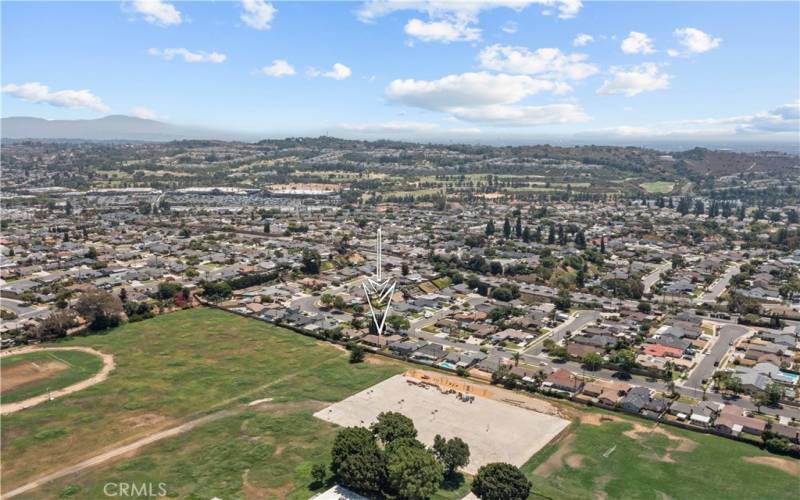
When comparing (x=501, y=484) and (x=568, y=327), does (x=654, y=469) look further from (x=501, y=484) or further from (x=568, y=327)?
(x=568, y=327)

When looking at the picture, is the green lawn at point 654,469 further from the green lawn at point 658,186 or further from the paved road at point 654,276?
the green lawn at point 658,186

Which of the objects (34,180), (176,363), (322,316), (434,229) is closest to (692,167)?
(434,229)

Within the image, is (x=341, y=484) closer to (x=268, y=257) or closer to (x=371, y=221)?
(x=268, y=257)

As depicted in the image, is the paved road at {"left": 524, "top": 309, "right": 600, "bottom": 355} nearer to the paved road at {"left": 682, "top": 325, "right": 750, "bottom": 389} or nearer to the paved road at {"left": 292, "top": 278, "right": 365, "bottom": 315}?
the paved road at {"left": 682, "top": 325, "right": 750, "bottom": 389}

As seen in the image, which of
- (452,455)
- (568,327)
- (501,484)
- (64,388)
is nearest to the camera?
(501,484)

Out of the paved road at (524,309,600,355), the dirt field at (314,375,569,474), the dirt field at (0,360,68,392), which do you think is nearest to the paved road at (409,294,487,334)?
the paved road at (524,309,600,355)

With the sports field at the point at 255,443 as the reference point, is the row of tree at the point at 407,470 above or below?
above

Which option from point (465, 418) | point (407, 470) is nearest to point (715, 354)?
point (465, 418)

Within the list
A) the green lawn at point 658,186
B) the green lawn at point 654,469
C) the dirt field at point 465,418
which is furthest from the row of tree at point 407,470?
the green lawn at point 658,186
